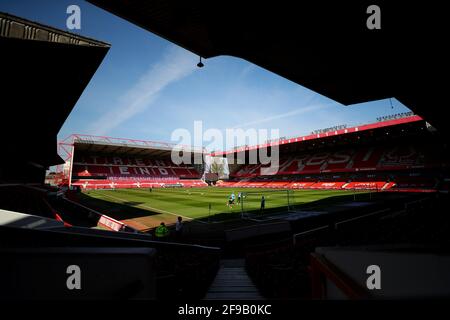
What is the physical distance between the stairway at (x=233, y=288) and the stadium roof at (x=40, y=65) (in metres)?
5.77

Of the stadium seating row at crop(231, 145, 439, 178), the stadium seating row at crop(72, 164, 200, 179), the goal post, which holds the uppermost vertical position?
the stadium seating row at crop(231, 145, 439, 178)

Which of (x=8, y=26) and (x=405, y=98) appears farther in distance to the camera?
(x=405, y=98)

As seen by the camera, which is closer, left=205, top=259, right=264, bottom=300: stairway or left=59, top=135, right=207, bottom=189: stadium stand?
left=205, top=259, right=264, bottom=300: stairway

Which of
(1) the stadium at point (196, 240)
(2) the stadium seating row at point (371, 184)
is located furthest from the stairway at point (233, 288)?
(2) the stadium seating row at point (371, 184)

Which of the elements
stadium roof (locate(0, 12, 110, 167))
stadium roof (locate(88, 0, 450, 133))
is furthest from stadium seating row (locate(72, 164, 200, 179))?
stadium roof (locate(88, 0, 450, 133))

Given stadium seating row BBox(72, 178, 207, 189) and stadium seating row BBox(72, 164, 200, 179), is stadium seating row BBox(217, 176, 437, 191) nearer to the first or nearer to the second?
stadium seating row BBox(72, 178, 207, 189)

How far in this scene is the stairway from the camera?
430 cm

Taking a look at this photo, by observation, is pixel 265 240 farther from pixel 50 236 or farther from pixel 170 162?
pixel 170 162

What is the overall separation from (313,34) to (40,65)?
6.14 meters

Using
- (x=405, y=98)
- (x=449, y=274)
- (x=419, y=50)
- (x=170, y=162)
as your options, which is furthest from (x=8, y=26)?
(x=170, y=162)

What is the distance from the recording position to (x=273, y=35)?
181 inches

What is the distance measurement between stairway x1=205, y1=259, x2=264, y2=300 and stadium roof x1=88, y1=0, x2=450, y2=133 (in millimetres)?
5027
